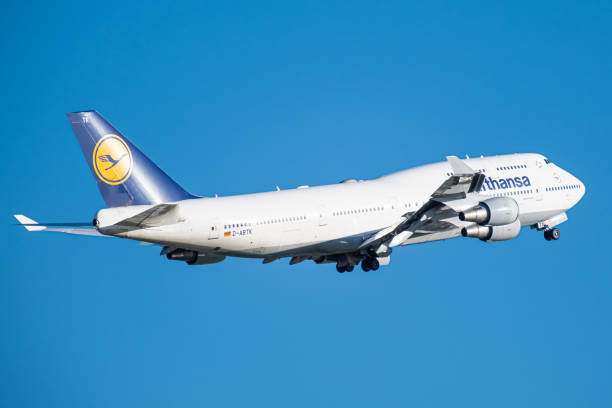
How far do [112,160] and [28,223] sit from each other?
5.72m

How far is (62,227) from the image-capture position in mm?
46344

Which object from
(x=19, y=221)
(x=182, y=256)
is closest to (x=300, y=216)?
(x=182, y=256)

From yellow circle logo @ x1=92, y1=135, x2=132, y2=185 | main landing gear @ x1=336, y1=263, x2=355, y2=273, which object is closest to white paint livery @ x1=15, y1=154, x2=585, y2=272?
main landing gear @ x1=336, y1=263, x2=355, y2=273

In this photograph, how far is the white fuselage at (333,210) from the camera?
43.8 m

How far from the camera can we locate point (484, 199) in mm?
47250

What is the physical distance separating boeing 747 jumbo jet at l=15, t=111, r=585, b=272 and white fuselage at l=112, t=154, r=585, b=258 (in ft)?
0.18

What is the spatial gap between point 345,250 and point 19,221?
16273 mm

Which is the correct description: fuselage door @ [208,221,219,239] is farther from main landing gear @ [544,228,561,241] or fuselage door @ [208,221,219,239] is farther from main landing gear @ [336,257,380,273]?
main landing gear @ [544,228,561,241]

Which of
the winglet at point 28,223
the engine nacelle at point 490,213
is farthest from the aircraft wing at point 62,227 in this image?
the engine nacelle at point 490,213

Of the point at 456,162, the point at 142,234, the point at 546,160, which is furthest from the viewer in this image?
the point at 546,160

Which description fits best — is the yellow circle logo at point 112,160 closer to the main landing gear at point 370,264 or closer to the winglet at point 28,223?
the winglet at point 28,223

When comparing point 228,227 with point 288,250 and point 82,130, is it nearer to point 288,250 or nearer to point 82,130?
point 288,250

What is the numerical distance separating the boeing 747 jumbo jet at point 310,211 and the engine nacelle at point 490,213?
0.16 feet

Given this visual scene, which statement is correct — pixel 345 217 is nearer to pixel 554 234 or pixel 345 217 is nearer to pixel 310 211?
pixel 310 211
